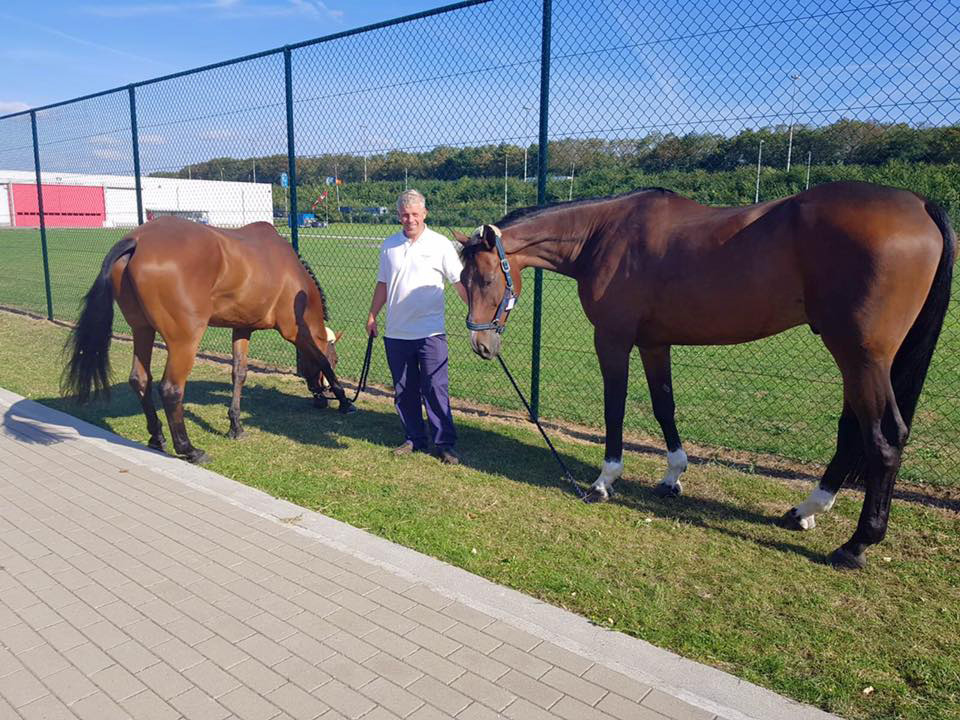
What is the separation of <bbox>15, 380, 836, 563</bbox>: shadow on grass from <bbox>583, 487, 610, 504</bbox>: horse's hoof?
74 millimetres

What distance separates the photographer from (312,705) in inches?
96.8

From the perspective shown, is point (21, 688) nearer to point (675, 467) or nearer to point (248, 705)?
point (248, 705)

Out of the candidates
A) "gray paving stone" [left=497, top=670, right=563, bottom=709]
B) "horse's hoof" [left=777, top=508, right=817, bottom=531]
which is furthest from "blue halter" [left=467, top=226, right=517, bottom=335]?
"gray paving stone" [left=497, top=670, right=563, bottom=709]

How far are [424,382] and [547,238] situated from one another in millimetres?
1524

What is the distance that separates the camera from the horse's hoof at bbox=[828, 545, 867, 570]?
348cm

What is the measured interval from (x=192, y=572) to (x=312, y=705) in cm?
137

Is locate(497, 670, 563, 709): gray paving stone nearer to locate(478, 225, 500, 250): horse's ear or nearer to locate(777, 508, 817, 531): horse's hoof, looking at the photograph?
locate(777, 508, 817, 531): horse's hoof

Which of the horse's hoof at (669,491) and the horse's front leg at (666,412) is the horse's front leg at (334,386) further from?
the horse's hoof at (669,491)

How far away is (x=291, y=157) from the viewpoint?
7520mm

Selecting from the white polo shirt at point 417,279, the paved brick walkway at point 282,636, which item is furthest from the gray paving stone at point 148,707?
the white polo shirt at point 417,279

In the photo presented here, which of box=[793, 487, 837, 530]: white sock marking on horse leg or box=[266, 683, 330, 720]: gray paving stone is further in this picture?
box=[793, 487, 837, 530]: white sock marking on horse leg

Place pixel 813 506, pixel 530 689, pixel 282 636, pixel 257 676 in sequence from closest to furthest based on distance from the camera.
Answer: pixel 530 689 < pixel 257 676 < pixel 282 636 < pixel 813 506

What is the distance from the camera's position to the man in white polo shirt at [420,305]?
508 cm

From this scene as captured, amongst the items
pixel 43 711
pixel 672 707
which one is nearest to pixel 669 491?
pixel 672 707
